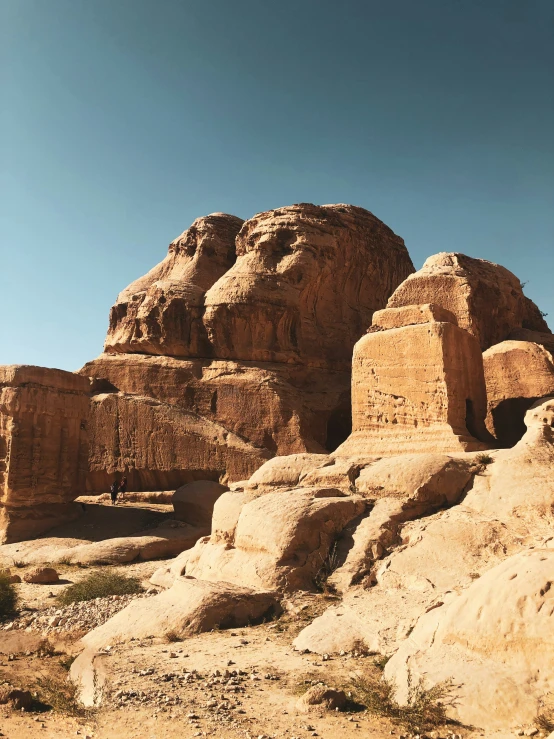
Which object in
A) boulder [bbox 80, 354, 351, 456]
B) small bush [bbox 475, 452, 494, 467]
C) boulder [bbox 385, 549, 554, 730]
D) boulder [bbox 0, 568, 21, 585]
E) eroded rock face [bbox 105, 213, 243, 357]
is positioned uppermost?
eroded rock face [bbox 105, 213, 243, 357]

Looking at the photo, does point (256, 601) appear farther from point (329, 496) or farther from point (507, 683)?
point (507, 683)

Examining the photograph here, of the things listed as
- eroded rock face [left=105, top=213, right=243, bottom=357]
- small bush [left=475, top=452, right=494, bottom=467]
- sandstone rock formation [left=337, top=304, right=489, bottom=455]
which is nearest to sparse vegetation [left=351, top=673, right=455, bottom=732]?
small bush [left=475, top=452, right=494, bottom=467]

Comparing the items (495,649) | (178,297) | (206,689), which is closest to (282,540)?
(206,689)

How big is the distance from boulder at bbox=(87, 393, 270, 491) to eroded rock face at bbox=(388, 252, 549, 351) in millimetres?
9176

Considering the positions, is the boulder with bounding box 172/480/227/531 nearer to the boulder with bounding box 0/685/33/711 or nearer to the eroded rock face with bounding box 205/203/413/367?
the eroded rock face with bounding box 205/203/413/367

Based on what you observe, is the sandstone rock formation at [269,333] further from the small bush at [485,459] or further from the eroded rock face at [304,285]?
the small bush at [485,459]

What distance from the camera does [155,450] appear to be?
2206 centimetres

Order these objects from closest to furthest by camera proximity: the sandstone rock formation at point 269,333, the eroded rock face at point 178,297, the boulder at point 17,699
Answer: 1. the boulder at point 17,699
2. the sandstone rock formation at point 269,333
3. the eroded rock face at point 178,297

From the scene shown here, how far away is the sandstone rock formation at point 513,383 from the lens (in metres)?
13.4

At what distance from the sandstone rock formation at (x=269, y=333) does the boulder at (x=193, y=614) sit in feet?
Result: 46.3

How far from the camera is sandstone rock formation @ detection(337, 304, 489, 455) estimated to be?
40.4 ft

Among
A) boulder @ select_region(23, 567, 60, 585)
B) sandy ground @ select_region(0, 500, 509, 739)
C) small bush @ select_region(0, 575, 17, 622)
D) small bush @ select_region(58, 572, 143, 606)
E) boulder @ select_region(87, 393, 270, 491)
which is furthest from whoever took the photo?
boulder @ select_region(87, 393, 270, 491)

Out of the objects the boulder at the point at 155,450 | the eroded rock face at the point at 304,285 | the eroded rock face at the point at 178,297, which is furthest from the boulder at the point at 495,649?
the eroded rock face at the point at 178,297

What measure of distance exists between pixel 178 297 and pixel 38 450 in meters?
11.1
